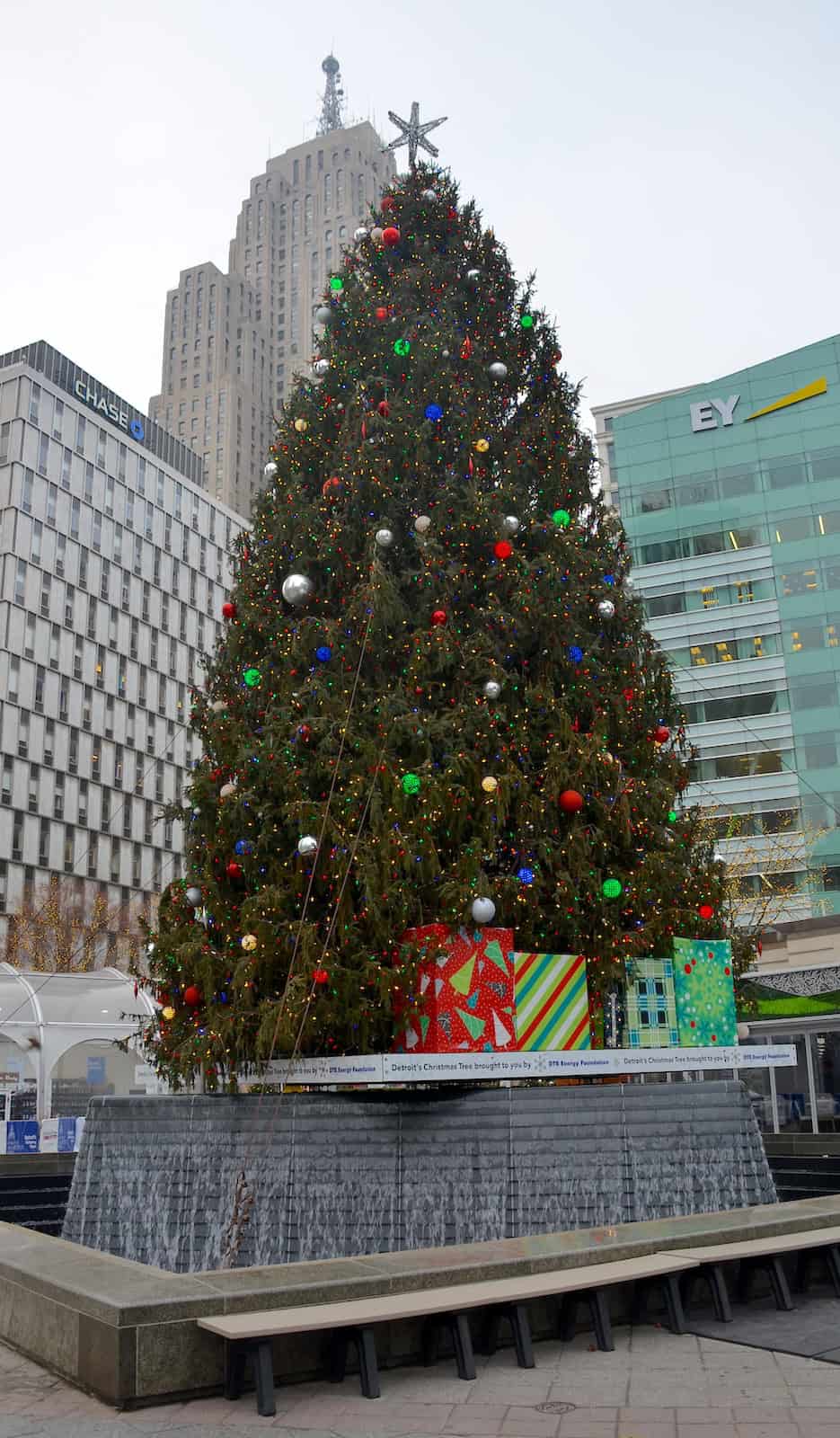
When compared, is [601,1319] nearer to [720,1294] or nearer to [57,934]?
[720,1294]

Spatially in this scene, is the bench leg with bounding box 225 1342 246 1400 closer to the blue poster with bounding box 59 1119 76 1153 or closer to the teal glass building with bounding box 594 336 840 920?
the blue poster with bounding box 59 1119 76 1153

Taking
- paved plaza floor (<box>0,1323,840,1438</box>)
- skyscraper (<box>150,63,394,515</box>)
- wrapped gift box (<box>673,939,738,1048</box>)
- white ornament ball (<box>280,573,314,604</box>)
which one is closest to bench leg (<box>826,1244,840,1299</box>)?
paved plaza floor (<box>0,1323,840,1438</box>)

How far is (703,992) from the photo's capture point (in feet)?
47.0

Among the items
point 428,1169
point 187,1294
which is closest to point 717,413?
point 428,1169

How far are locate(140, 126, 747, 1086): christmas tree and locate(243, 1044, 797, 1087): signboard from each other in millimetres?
402

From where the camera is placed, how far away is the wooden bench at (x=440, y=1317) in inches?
242

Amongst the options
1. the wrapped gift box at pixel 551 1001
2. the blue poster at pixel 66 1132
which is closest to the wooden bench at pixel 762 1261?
the wrapped gift box at pixel 551 1001

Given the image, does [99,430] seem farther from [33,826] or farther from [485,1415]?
[485,1415]

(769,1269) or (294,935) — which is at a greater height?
(294,935)

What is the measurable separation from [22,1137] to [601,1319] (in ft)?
61.7

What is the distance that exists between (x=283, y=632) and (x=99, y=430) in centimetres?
7267

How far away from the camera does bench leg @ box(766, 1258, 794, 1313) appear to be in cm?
844

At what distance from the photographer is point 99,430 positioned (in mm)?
82688

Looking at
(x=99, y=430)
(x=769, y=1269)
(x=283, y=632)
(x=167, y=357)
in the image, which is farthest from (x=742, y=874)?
(x=167, y=357)
